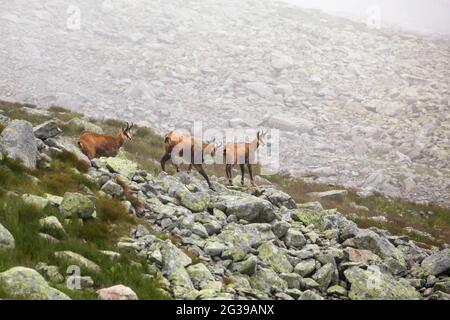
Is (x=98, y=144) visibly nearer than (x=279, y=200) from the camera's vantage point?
Yes

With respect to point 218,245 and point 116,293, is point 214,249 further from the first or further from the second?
point 116,293

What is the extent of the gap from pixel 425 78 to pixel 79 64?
32.1 meters

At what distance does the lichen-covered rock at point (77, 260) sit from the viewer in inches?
324

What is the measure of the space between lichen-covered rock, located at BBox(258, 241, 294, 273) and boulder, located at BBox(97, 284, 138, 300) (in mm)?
4639

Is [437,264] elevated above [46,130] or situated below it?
below

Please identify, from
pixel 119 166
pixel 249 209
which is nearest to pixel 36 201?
pixel 119 166

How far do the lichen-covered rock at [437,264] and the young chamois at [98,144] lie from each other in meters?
10.1

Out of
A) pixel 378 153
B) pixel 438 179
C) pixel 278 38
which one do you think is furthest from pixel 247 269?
pixel 278 38

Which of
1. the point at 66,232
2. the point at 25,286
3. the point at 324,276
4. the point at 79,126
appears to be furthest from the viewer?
the point at 79,126

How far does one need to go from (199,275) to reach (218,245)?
1737 millimetres

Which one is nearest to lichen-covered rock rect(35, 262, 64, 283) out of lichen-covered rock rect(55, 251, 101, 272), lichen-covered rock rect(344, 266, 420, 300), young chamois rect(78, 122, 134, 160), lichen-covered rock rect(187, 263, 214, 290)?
lichen-covered rock rect(55, 251, 101, 272)

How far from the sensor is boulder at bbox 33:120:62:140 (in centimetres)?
1403

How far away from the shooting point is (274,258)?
456 inches

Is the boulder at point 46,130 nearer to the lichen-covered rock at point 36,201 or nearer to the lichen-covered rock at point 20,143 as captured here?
the lichen-covered rock at point 20,143
